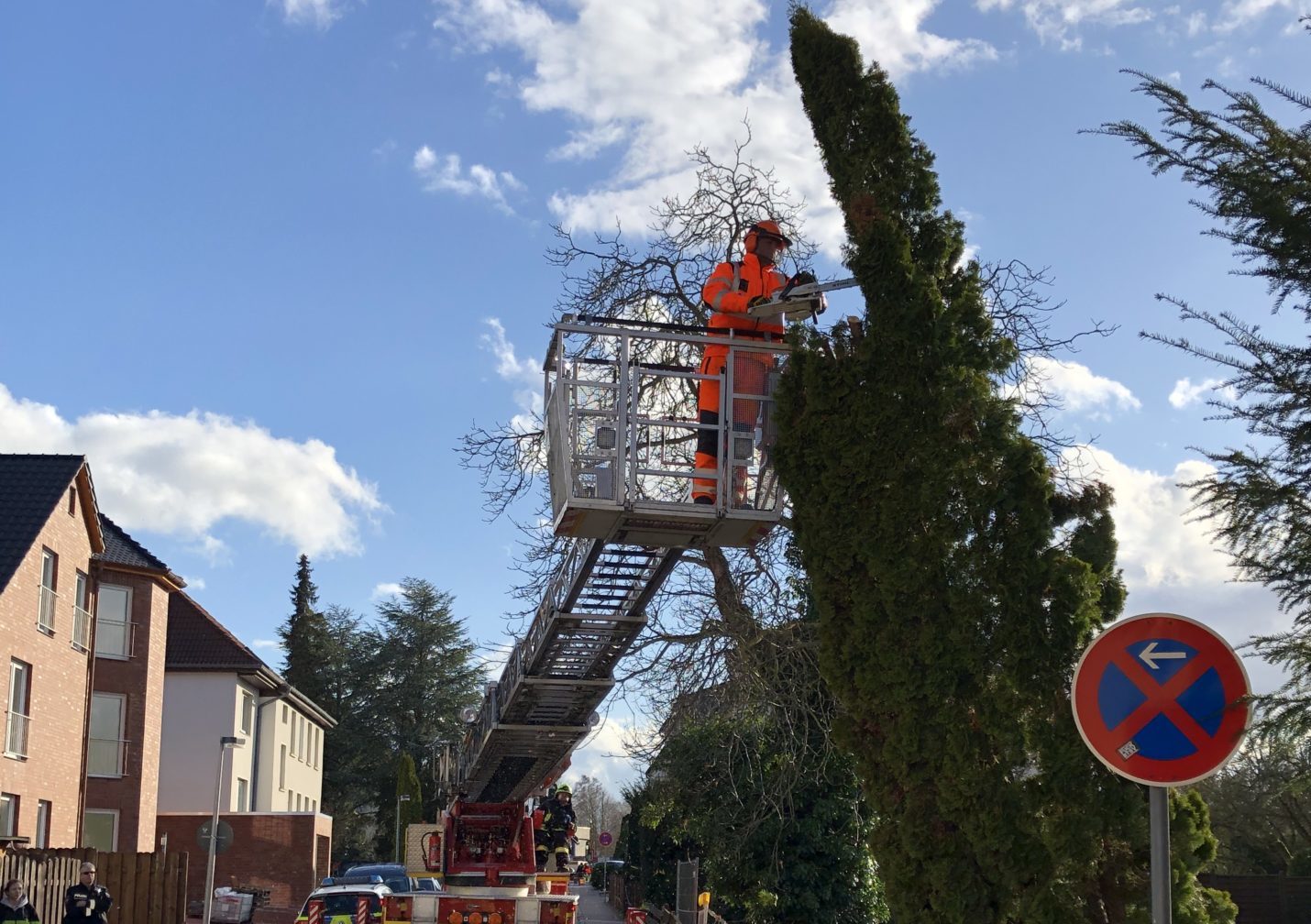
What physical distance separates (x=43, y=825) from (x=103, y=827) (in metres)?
7.10

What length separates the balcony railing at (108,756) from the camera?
35250 millimetres

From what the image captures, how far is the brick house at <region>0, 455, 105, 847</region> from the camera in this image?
26.5 metres

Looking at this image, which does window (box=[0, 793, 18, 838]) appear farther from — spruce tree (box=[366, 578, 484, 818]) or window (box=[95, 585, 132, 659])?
spruce tree (box=[366, 578, 484, 818])

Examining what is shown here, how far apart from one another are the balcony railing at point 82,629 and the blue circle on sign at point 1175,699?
28726 millimetres

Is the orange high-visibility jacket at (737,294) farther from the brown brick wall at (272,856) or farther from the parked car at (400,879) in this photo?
the brown brick wall at (272,856)

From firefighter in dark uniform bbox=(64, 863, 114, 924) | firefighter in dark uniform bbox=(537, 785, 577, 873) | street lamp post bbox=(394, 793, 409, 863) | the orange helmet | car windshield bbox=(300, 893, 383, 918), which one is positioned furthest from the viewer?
street lamp post bbox=(394, 793, 409, 863)

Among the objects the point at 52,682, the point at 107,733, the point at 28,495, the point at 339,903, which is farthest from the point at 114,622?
the point at 339,903

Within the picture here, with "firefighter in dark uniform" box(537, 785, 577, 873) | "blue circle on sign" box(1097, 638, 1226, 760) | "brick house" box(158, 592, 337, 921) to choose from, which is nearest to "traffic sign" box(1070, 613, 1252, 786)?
"blue circle on sign" box(1097, 638, 1226, 760)

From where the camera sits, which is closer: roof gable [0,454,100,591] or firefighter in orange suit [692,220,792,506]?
firefighter in orange suit [692,220,792,506]

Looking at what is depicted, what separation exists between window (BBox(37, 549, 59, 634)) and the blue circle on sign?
26616mm

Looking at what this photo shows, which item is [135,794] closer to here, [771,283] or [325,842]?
[325,842]

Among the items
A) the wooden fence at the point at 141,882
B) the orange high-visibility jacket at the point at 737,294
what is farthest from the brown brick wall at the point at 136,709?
the orange high-visibility jacket at the point at 737,294

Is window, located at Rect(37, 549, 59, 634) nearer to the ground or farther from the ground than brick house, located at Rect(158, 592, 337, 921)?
farther from the ground

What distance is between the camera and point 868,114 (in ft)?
27.5
